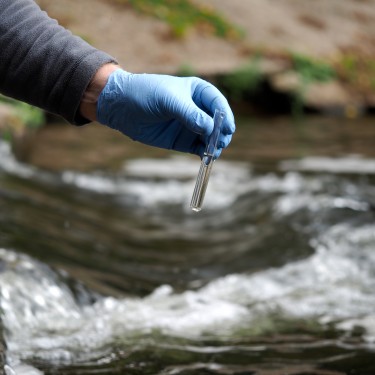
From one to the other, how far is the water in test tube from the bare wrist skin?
1.03 feet

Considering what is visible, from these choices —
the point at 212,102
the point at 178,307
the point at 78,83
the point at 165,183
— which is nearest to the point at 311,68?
the point at 165,183

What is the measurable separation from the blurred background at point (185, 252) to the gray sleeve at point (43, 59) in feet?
2.89

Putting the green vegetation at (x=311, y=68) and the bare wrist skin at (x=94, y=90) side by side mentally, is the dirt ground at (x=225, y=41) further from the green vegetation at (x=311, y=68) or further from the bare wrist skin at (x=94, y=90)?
the bare wrist skin at (x=94, y=90)

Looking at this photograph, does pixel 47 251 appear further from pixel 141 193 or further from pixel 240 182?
pixel 240 182

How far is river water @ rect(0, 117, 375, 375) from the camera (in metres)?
2.84

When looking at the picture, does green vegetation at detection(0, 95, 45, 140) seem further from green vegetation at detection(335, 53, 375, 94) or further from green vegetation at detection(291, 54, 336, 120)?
green vegetation at detection(335, 53, 375, 94)

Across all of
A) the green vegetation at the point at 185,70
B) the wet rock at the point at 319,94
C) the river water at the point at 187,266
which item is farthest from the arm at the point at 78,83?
the wet rock at the point at 319,94

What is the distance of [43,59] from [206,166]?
0.52 meters

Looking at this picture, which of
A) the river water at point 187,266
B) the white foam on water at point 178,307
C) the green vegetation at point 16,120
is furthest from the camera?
the green vegetation at point 16,120

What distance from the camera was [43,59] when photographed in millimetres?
2135

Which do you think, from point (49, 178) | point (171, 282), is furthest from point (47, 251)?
point (49, 178)

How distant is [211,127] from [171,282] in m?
2.06

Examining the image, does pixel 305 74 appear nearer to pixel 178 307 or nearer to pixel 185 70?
pixel 185 70

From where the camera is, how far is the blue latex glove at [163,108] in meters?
2.14
